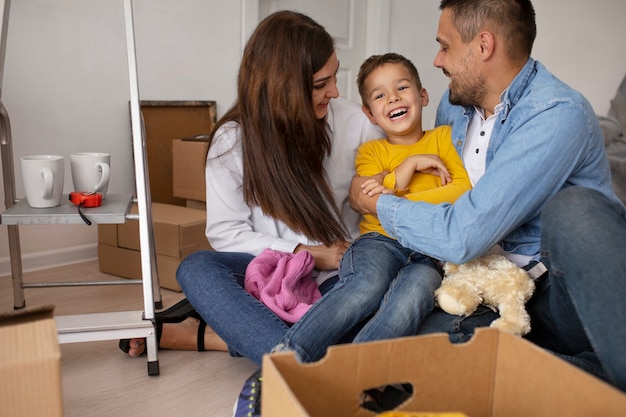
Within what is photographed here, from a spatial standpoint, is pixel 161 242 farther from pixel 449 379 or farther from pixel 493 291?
pixel 449 379

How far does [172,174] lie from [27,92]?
26.9 inches

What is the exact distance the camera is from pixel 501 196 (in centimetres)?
117

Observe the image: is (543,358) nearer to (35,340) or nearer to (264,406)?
(264,406)

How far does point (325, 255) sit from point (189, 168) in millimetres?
1108

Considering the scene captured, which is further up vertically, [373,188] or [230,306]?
[373,188]

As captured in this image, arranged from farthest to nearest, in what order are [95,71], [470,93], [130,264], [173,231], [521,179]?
[95,71]
[130,264]
[173,231]
[470,93]
[521,179]

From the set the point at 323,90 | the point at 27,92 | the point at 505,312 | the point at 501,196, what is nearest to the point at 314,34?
the point at 323,90

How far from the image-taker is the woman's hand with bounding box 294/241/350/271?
5.08 feet

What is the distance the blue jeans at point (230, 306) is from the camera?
1304 millimetres

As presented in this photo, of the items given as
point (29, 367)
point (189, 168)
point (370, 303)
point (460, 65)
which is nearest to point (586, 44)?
point (189, 168)

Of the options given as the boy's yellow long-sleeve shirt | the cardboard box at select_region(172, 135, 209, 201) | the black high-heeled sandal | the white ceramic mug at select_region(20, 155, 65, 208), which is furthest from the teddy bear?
the cardboard box at select_region(172, 135, 209, 201)

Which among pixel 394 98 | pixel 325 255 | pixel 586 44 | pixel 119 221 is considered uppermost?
pixel 586 44

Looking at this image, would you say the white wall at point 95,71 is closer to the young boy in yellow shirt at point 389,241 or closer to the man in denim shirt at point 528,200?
the young boy in yellow shirt at point 389,241

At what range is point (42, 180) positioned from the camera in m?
1.46
